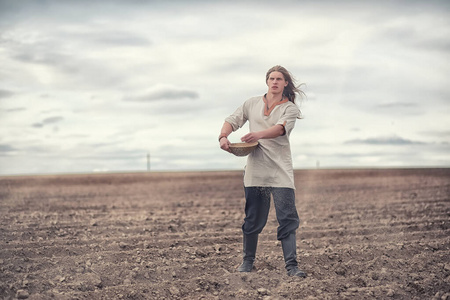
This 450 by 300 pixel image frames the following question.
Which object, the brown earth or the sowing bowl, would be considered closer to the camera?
the sowing bowl

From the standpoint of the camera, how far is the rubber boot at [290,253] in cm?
421

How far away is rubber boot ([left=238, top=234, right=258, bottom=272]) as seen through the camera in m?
4.41

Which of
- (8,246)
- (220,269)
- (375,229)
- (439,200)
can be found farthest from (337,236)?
(439,200)

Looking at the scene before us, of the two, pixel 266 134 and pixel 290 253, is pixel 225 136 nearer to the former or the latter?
pixel 266 134

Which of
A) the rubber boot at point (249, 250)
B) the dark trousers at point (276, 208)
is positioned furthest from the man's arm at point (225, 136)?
the rubber boot at point (249, 250)

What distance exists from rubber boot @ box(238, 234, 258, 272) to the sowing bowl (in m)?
0.86

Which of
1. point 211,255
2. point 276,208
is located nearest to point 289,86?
point 276,208

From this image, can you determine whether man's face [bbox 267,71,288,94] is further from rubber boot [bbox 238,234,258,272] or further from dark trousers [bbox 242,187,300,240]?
rubber boot [bbox 238,234,258,272]

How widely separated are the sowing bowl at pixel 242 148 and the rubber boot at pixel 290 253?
0.86 metres

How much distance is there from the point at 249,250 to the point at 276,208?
58cm

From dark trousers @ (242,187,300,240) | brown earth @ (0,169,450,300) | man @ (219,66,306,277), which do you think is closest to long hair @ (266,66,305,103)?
man @ (219,66,306,277)

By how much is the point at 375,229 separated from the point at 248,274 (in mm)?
3576

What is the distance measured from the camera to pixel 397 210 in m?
9.36

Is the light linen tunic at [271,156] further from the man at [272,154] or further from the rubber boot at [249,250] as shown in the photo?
the rubber boot at [249,250]
